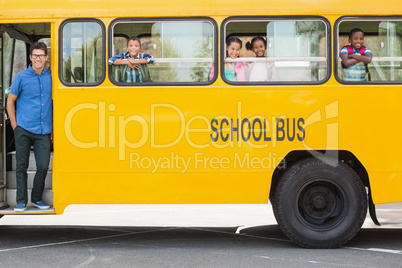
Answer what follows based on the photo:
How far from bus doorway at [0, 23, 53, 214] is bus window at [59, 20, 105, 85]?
44cm

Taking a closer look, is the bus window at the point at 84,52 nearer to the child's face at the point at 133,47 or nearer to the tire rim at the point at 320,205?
the child's face at the point at 133,47

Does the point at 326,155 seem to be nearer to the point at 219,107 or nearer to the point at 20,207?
the point at 219,107

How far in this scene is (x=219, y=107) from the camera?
8156mm

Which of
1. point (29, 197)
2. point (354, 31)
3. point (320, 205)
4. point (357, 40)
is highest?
point (354, 31)

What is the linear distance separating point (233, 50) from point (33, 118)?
8.16 feet

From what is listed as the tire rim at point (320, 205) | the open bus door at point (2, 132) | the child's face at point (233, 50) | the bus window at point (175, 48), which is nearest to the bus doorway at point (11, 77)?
the open bus door at point (2, 132)

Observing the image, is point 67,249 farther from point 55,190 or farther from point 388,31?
point 388,31

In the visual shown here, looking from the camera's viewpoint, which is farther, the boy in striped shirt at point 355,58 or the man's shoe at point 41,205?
the man's shoe at point 41,205

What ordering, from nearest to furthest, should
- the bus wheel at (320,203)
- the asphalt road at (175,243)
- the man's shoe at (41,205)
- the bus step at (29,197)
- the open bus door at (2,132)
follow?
the asphalt road at (175,243) < the bus wheel at (320,203) < the man's shoe at (41,205) < the bus step at (29,197) < the open bus door at (2,132)

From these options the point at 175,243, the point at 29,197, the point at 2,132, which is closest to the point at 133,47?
the point at 2,132

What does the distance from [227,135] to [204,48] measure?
104cm

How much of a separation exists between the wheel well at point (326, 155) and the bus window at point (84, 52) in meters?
2.36

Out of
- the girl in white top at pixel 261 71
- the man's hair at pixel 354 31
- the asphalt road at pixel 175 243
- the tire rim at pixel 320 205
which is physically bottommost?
the asphalt road at pixel 175 243

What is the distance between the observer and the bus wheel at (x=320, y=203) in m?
8.14
